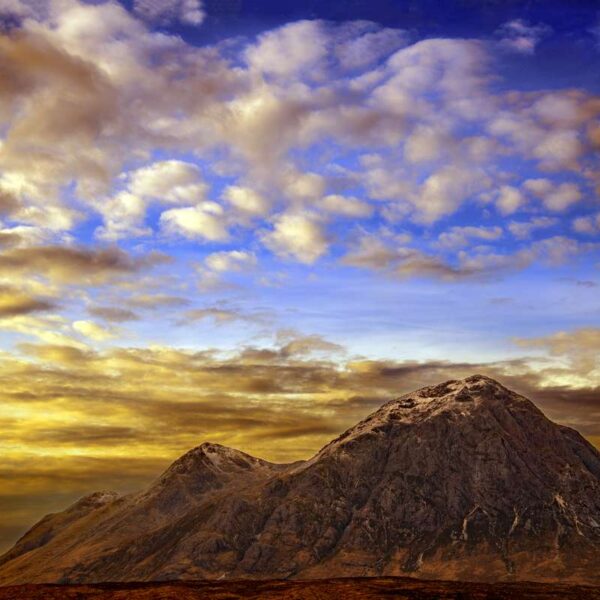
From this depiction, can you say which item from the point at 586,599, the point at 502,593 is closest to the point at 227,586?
the point at 502,593

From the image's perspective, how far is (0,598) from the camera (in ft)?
471

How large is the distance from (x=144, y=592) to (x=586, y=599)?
87.9 metres

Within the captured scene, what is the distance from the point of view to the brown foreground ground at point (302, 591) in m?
139

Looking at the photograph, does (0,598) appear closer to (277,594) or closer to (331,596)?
(277,594)

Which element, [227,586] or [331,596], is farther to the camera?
[227,586]

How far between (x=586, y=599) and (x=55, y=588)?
351 feet

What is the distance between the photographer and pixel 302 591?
463ft

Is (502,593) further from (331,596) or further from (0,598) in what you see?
(0,598)

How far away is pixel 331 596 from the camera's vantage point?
138000mm

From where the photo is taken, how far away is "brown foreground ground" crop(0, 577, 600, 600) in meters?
139

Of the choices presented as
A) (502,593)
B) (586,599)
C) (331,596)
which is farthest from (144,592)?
(586,599)

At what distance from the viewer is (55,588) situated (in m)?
154

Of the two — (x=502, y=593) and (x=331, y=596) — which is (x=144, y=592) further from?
(x=502, y=593)

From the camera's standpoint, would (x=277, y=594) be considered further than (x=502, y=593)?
No
